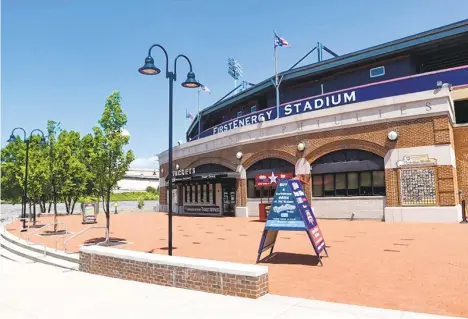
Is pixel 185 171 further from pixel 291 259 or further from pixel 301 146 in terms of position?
pixel 291 259

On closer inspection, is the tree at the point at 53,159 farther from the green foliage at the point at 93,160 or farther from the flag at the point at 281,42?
the flag at the point at 281,42

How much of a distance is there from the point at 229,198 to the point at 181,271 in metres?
21.6

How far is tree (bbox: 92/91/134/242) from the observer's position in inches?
555

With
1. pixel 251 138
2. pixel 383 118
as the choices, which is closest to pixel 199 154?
pixel 251 138

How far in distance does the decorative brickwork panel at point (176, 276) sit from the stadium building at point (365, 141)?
1284 centimetres

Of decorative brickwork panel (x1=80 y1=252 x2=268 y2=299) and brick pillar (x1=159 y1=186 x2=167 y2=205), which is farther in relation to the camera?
brick pillar (x1=159 y1=186 x2=167 y2=205)

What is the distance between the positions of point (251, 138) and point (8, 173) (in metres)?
29.7

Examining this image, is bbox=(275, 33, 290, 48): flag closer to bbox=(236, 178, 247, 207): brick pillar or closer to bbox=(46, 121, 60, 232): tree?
bbox=(236, 178, 247, 207): brick pillar

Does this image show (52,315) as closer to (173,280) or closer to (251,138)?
(173,280)

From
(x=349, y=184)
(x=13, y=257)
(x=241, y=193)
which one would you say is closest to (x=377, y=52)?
(x=349, y=184)

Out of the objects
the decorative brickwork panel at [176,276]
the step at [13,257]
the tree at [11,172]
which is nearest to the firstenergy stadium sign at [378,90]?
the step at [13,257]

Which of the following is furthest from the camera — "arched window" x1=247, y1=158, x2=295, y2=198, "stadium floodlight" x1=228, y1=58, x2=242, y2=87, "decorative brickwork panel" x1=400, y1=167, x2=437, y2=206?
"stadium floodlight" x1=228, y1=58, x2=242, y2=87

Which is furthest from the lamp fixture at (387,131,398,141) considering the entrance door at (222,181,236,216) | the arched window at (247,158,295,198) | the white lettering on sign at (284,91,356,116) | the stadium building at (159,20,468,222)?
the entrance door at (222,181,236,216)

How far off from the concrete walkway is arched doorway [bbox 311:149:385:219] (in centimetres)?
1617
